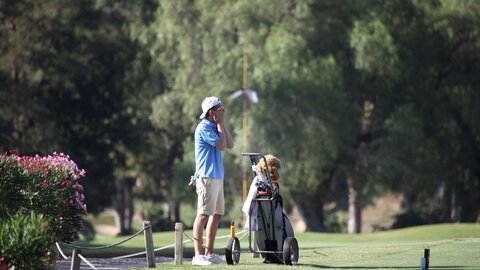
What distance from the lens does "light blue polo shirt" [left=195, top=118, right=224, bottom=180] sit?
16.0m

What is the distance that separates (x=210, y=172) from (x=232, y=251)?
1100mm

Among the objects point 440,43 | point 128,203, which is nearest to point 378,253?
point 440,43

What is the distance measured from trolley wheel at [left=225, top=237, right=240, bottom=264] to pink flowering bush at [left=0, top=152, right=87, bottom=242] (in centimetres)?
277

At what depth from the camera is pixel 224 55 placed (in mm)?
46562

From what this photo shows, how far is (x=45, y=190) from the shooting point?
61.3 ft

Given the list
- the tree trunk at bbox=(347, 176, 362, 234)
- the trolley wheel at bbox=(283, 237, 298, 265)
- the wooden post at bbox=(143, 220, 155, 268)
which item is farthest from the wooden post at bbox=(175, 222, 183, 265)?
the tree trunk at bbox=(347, 176, 362, 234)

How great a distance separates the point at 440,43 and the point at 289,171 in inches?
330

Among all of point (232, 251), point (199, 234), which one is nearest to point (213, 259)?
point (232, 251)

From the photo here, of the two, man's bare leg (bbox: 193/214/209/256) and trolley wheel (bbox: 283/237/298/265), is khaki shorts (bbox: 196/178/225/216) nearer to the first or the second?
man's bare leg (bbox: 193/214/209/256)

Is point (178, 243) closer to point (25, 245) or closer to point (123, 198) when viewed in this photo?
point (25, 245)

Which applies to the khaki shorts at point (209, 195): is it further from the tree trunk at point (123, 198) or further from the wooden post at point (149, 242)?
the tree trunk at point (123, 198)

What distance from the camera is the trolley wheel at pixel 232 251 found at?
1592cm

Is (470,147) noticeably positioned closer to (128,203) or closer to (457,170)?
(457,170)

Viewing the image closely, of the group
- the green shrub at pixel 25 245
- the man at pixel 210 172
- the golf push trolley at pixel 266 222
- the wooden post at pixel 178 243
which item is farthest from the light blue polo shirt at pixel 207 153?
the green shrub at pixel 25 245
